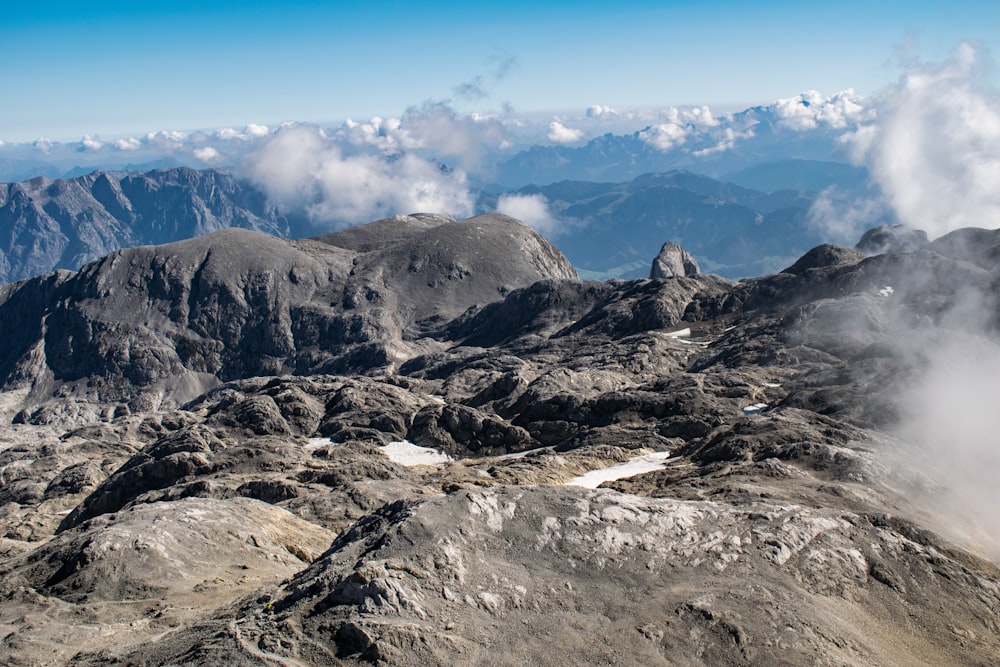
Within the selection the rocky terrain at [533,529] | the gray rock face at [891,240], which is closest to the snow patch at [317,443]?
the rocky terrain at [533,529]

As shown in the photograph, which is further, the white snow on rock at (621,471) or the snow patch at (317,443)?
the snow patch at (317,443)

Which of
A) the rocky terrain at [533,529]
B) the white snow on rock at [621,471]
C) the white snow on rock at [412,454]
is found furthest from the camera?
the white snow on rock at [412,454]

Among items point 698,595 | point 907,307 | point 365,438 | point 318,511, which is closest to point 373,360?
point 365,438

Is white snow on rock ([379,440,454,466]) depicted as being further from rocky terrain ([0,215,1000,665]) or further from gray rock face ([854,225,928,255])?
gray rock face ([854,225,928,255])

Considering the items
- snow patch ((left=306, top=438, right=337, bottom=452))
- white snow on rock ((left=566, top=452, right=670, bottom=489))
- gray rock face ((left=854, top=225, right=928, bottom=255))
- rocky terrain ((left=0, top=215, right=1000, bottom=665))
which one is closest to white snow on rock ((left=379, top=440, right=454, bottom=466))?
rocky terrain ((left=0, top=215, right=1000, bottom=665))

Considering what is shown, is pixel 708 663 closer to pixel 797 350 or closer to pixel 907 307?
pixel 797 350

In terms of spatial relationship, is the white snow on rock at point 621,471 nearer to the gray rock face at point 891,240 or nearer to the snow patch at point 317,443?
the snow patch at point 317,443
